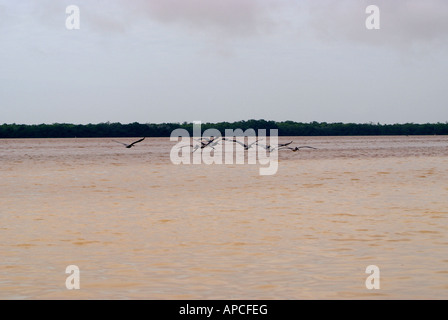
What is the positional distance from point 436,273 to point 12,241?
5.97 meters

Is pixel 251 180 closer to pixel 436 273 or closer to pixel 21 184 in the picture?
pixel 21 184

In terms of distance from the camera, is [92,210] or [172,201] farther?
[172,201]

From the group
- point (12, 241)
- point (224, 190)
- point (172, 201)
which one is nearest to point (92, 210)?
point (172, 201)

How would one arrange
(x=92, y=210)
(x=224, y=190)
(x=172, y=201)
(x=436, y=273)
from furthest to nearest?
(x=224, y=190) < (x=172, y=201) < (x=92, y=210) < (x=436, y=273)

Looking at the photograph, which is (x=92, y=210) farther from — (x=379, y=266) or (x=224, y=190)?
(x=379, y=266)

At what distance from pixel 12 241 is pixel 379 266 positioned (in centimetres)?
532

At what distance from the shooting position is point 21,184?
20.1m

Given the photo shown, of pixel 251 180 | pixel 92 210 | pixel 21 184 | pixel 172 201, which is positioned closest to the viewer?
pixel 92 210
